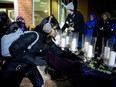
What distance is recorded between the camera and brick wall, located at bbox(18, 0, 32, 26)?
31.2 ft

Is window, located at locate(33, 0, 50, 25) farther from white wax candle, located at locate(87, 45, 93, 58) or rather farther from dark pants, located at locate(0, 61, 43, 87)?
dark pants, located at locate(0, 61, 43, 87)

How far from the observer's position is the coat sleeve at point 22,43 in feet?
11.3

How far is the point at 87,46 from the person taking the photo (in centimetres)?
442

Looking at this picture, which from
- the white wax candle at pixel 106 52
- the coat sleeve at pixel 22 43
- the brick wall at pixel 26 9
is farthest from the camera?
the brick wall at pixel 26 9

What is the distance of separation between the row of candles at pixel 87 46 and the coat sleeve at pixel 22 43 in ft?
3.85

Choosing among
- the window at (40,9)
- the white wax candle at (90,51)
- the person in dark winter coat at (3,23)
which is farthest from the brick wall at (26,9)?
the white wax candle at (90,51)

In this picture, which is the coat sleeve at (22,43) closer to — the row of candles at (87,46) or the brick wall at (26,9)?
the row of candles at (87,46)

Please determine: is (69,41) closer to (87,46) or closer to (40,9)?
(87,46)

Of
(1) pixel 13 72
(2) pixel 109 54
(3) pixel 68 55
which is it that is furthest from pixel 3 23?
(2) pixel 109 54

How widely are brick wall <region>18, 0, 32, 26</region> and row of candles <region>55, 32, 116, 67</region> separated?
416cm

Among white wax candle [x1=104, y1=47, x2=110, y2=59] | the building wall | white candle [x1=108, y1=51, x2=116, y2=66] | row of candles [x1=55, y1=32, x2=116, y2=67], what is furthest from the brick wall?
white candle [x1=108, y1=51, x2=116, y2=66]

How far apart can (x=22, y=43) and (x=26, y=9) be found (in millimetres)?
6423

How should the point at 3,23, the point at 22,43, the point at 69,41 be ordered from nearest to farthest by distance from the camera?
the point at 22,43
the point at 69,41
the point at 3,23

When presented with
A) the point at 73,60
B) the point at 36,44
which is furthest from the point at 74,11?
the point at 36,44
